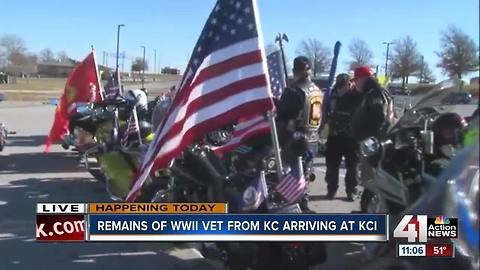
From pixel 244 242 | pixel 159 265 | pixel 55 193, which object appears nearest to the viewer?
pixel 244 242

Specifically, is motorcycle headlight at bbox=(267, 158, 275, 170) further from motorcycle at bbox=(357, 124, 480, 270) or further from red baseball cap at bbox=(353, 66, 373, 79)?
motorcycle at bbox=(357, 124, 480, 270)

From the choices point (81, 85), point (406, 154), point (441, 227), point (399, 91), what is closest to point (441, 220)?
point (441, 227)

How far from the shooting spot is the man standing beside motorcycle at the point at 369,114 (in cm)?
511

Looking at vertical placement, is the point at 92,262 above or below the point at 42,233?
below

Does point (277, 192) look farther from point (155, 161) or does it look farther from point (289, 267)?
point (155, 161)

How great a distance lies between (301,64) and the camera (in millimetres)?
6039

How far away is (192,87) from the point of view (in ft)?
14.2

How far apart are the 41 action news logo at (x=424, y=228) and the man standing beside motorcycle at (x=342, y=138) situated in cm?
428

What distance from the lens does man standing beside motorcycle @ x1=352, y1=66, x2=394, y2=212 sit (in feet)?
16.8

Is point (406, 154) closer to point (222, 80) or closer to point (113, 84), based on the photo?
point (222, 80)

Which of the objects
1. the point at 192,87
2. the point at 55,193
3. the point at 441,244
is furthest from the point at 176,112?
the point at 55,193

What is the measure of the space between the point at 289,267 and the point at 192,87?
154 cm

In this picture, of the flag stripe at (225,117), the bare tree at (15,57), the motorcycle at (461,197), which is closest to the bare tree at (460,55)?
the motorcycle at (461,197)

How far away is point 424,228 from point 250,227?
3.97ft
